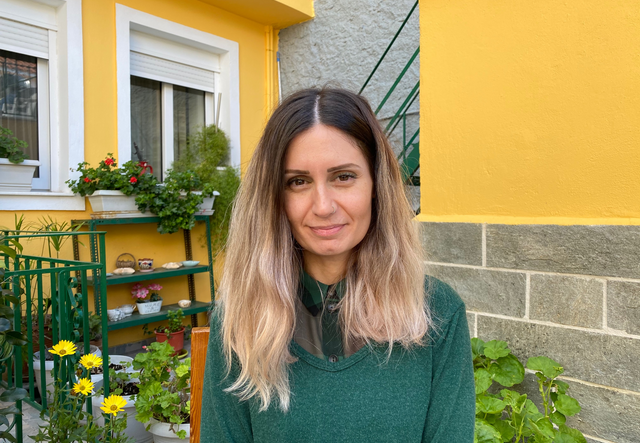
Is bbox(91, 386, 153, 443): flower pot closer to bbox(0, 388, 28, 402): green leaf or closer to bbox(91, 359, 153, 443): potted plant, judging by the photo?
bbox(91, 359, 153, 443): potted plant

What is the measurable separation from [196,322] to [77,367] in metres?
2.64

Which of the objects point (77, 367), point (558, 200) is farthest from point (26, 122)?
point (558, 200)

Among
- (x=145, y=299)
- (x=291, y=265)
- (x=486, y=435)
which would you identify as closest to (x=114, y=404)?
(x=291, y=265)

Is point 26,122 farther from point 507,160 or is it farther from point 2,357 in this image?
point 507,160

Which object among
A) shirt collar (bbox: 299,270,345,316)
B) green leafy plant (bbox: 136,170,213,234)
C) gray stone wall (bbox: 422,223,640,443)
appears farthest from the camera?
green leafy plant (bbox: 136,170,213,234)

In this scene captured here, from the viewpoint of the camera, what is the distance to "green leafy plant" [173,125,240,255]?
15.2 ft

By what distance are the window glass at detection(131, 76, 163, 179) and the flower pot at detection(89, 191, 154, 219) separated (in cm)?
65

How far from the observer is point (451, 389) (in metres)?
1.11

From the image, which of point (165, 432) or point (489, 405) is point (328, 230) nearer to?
point (489, 405)

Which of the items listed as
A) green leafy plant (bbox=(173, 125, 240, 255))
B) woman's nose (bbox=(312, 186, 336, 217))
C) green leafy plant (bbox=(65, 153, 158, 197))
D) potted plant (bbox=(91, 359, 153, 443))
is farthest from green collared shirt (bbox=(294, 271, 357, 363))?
green leafy plant (bbox=(173, 125, 240, 255))

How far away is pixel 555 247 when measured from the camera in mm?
1979

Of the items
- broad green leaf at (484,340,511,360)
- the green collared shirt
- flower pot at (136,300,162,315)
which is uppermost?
the green collared shirt

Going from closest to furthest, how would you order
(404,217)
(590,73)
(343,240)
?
(343,240) → (404,217) → (590,73)

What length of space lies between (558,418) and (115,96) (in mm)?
3908
